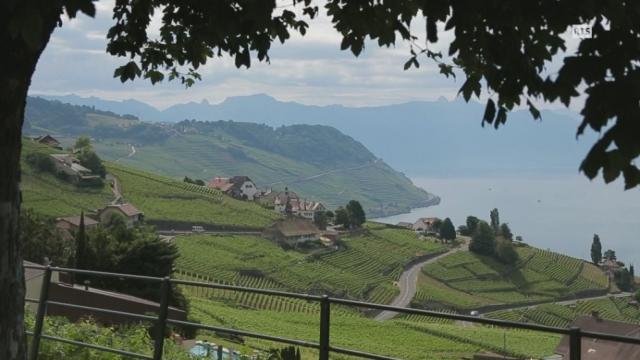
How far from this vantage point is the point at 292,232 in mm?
117188

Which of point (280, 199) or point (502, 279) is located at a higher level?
point (280, 199)

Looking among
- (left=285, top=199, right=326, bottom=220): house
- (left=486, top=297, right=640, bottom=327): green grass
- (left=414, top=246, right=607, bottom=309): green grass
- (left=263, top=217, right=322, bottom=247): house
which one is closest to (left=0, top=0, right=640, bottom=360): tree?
(left=486, top=297, right=640, bottom=327): green grass

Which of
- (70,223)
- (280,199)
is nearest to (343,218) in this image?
(280,199)

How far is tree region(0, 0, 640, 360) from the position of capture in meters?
2.98

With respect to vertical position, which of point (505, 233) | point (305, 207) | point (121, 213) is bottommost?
point (305, 207)

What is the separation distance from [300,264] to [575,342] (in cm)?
9929

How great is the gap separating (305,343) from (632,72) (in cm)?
397

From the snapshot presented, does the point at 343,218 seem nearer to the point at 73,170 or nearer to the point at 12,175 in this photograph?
the point at 73,170

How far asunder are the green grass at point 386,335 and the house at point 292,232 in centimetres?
5286

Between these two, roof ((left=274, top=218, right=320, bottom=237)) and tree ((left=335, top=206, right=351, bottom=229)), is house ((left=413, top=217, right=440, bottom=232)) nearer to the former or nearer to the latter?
tree ((left=335, top=206, right=351, bottom=229))

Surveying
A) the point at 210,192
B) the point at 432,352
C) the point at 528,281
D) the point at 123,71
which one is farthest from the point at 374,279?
the point at 123,71

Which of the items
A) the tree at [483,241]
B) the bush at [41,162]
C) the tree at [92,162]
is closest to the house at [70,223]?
the bush at [41,162]

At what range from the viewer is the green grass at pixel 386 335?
153ft

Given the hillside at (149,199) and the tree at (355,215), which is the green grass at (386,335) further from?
the tree at (355,215)
